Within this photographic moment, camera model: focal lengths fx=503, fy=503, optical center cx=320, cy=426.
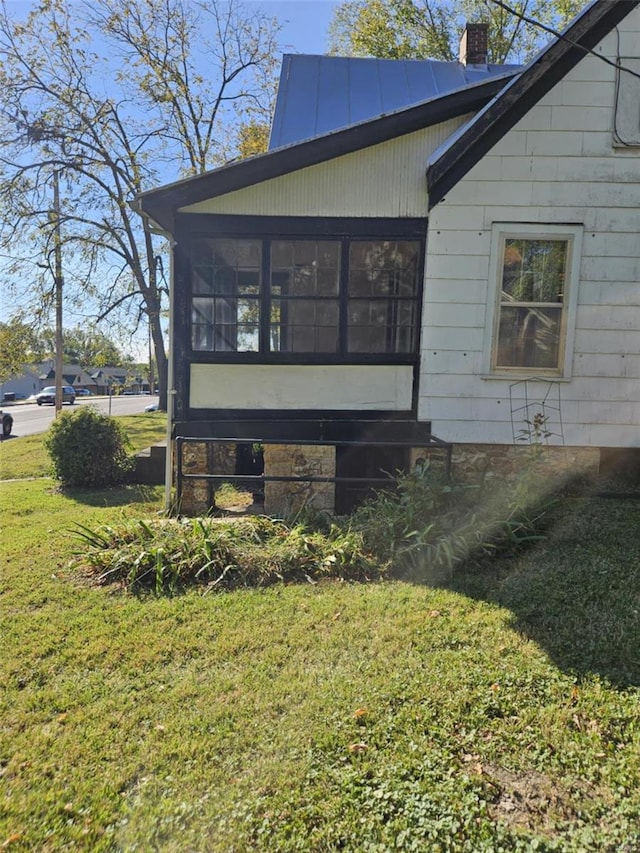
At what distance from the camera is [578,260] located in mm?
5680

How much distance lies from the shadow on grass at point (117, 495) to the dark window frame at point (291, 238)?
8.35 ft

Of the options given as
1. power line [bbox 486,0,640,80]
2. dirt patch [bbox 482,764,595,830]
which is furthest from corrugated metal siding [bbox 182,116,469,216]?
dirt patch [bbox 482,764,595,830]

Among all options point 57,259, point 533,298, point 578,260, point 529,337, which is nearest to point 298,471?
point 529,337

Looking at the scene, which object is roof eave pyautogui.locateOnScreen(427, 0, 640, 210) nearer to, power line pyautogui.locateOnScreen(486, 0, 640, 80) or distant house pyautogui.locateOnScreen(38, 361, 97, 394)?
power line pyautogui.locateOnScreen(486, 0, 640, 80)

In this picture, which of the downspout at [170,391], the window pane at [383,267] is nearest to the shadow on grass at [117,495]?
the downspout at [170,391]

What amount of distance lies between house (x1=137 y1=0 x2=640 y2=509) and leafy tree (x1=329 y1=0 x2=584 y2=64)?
15.2 m

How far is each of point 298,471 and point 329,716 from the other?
3.75 meters

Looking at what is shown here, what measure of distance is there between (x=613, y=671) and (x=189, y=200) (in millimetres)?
5843

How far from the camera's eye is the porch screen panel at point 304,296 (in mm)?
6027

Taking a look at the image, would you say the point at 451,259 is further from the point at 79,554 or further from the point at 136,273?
the point at 136,273

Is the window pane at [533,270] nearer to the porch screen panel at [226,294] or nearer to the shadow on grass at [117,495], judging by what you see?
the porch screen panel at [226,294]

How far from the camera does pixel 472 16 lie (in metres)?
17.1

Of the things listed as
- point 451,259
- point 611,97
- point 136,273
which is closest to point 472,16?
point 136,273

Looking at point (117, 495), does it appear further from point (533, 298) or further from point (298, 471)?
point (533, 298)
